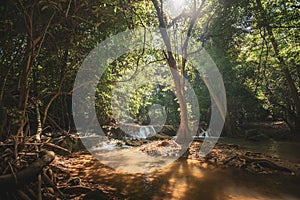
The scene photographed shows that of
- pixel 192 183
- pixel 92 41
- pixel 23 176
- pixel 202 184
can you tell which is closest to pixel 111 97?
pixel 92 41

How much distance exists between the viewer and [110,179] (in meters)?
6.45

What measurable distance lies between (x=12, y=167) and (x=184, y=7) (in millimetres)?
11797

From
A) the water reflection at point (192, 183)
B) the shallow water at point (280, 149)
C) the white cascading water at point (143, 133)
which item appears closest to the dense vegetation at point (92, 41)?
the water reflection at point (192, 183)

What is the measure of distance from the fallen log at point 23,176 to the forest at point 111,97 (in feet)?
0.06

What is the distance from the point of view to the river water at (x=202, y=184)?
5.18m

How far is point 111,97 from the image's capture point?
11.2 meters

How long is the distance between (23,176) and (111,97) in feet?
25.1

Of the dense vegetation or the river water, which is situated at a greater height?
the dense vegetation

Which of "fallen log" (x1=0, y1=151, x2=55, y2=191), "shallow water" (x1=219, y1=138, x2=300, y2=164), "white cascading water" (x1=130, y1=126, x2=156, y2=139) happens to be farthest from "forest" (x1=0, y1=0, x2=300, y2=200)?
"white cascading water" (x1=130, y1=126, x2=156, y2=139)

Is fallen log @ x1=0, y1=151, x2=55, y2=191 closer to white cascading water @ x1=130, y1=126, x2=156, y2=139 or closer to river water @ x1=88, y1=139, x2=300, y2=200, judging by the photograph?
river water @ x1=88, y1=139, x2=300, y2=200

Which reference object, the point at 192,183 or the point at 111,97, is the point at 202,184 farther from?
the point at 111,97

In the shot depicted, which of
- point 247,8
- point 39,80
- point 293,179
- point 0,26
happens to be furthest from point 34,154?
point 247,8

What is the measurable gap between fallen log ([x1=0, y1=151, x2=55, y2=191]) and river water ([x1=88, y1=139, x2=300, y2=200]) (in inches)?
88.4

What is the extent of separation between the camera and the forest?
475 centimetres
